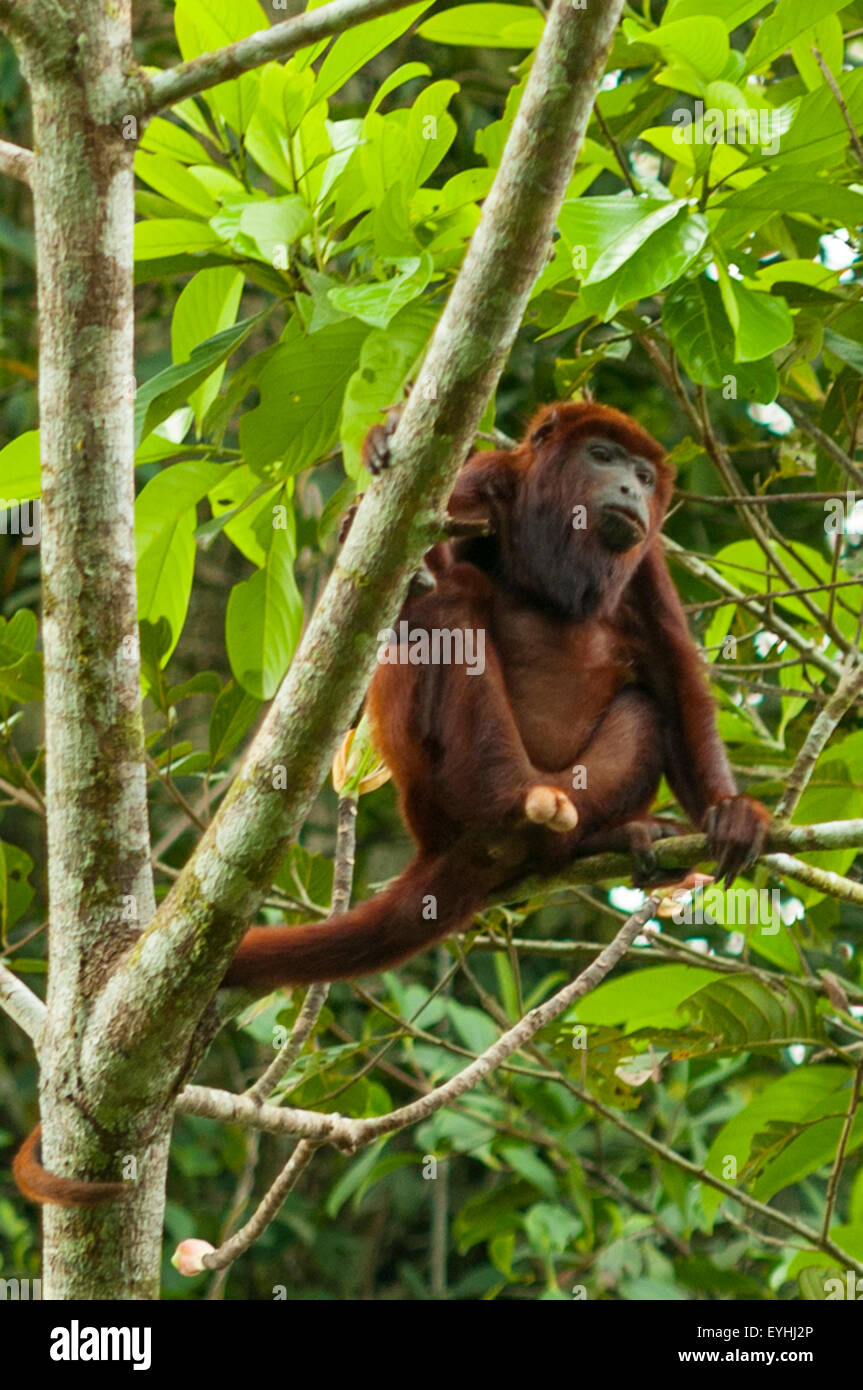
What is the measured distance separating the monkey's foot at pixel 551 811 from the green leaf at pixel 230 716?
24.6 inches

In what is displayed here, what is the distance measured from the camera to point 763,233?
2896 millimetres

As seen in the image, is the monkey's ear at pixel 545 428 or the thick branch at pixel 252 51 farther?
the monkey's ear at pixel 545 428

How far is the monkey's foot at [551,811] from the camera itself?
2.72 metres

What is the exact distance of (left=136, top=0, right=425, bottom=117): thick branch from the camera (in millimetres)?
2082


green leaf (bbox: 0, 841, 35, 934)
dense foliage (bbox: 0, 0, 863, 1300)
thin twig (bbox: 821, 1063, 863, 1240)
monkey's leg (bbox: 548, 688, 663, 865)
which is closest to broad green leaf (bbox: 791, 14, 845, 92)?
dense foliage (bbox: 0, 0, 863, 1300)

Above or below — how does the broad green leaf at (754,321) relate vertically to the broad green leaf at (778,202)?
below

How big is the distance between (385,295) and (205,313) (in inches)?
29.3

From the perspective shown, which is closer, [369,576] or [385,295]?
[369,576]

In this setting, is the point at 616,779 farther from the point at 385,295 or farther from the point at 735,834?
the point at 385,295

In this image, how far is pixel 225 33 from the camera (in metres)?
2.56

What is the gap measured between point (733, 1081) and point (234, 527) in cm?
310

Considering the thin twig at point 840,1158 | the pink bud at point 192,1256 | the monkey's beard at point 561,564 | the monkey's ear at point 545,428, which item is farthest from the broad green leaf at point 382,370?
the thin twig at point 840,1158

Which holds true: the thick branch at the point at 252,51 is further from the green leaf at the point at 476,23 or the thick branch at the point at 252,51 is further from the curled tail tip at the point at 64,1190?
the curled tail tip at the point at 64,1190

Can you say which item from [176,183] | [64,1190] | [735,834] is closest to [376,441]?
A: [176,183]
